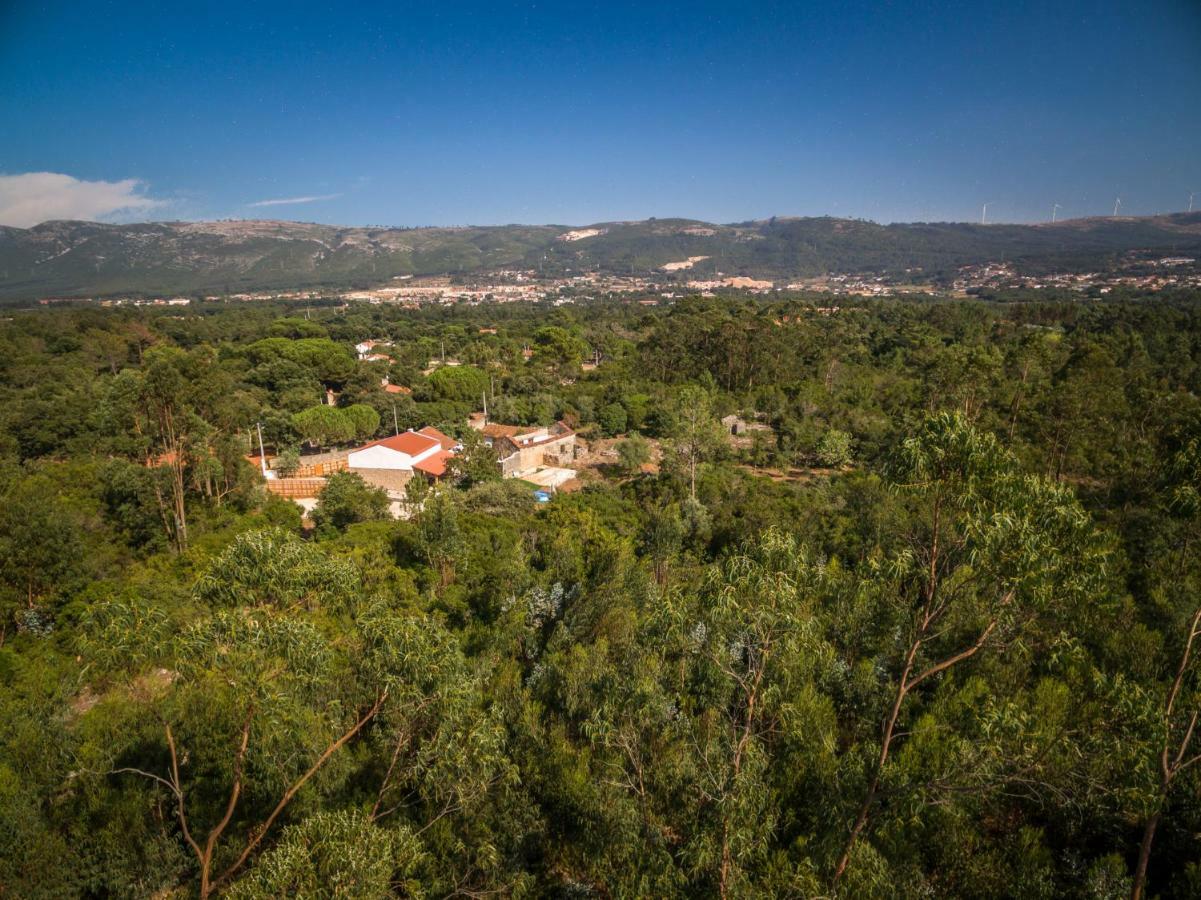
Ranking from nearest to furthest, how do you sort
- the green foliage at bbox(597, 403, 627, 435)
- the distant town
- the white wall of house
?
the white wall of house
the green foliage at bbox(597, 403, 627, 435)
the distant town

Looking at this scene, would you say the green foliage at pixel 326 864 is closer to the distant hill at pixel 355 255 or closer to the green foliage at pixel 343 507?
the green foliage at pixel 343 507

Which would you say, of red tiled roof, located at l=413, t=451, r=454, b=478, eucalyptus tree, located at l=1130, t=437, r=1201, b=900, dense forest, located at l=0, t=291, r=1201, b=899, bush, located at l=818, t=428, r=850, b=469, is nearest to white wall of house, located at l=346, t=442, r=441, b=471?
red tiled roof, located at l=413, t=451, r=454, b=478

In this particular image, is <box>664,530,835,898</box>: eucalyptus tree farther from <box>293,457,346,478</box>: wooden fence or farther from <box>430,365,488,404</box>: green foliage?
<box>430,365,488,404</box>: green foliage

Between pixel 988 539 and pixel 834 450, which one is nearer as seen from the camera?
pixel 988 539

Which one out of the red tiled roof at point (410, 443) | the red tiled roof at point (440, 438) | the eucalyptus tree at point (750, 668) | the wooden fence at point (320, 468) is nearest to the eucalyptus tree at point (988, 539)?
the eucalyptus tree at point (750, 668)

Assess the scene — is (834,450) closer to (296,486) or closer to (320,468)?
(296,486)

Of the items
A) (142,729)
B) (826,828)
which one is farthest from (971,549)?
(142,729)

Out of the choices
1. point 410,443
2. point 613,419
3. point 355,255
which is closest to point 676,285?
point 355,255
